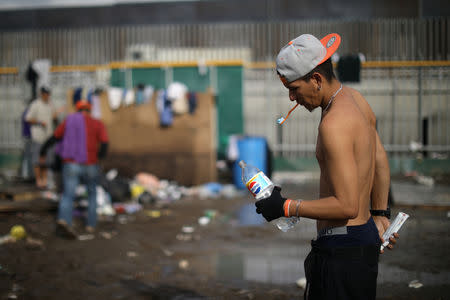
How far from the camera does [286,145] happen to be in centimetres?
→ 1416

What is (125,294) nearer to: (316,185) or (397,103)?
(316,185)

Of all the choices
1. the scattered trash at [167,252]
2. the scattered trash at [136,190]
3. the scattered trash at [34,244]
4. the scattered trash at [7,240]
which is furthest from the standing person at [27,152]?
the scattered trash at [167,252]

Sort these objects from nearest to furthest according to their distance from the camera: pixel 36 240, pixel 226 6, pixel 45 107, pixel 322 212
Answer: pixel 322 212 → pixel 36 240 → pixel 45 107 → pixel 226 6

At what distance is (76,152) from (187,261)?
8.23ft

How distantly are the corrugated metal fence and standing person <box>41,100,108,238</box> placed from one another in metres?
6.82

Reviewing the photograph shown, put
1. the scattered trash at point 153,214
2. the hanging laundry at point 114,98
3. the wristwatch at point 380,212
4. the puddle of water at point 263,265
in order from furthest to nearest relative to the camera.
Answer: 1. the hanging laundry at point 114,98
2. the scattered trash at point 153,214
3. the puddle of water at point 263,265
4. the wristwatch at point 380,212

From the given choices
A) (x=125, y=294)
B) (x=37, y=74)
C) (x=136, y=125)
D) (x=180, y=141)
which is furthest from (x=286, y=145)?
(x=125, y=294)

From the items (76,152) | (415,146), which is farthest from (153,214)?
(415,146)

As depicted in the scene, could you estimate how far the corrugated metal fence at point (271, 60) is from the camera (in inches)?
533

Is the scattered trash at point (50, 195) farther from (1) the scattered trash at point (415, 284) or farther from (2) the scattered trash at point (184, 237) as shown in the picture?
(1) the scattered trash at point (415, 284)

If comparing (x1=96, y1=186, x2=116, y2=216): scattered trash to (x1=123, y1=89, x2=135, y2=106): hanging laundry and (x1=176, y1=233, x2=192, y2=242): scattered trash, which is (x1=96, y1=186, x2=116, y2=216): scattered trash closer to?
(x1=176, y1=233, x2=192, y2=242): scattered trash

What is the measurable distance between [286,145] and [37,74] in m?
7.12

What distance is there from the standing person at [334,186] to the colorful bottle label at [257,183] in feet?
0.41

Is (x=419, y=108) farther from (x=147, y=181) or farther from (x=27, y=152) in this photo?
(x=27, y=152)
